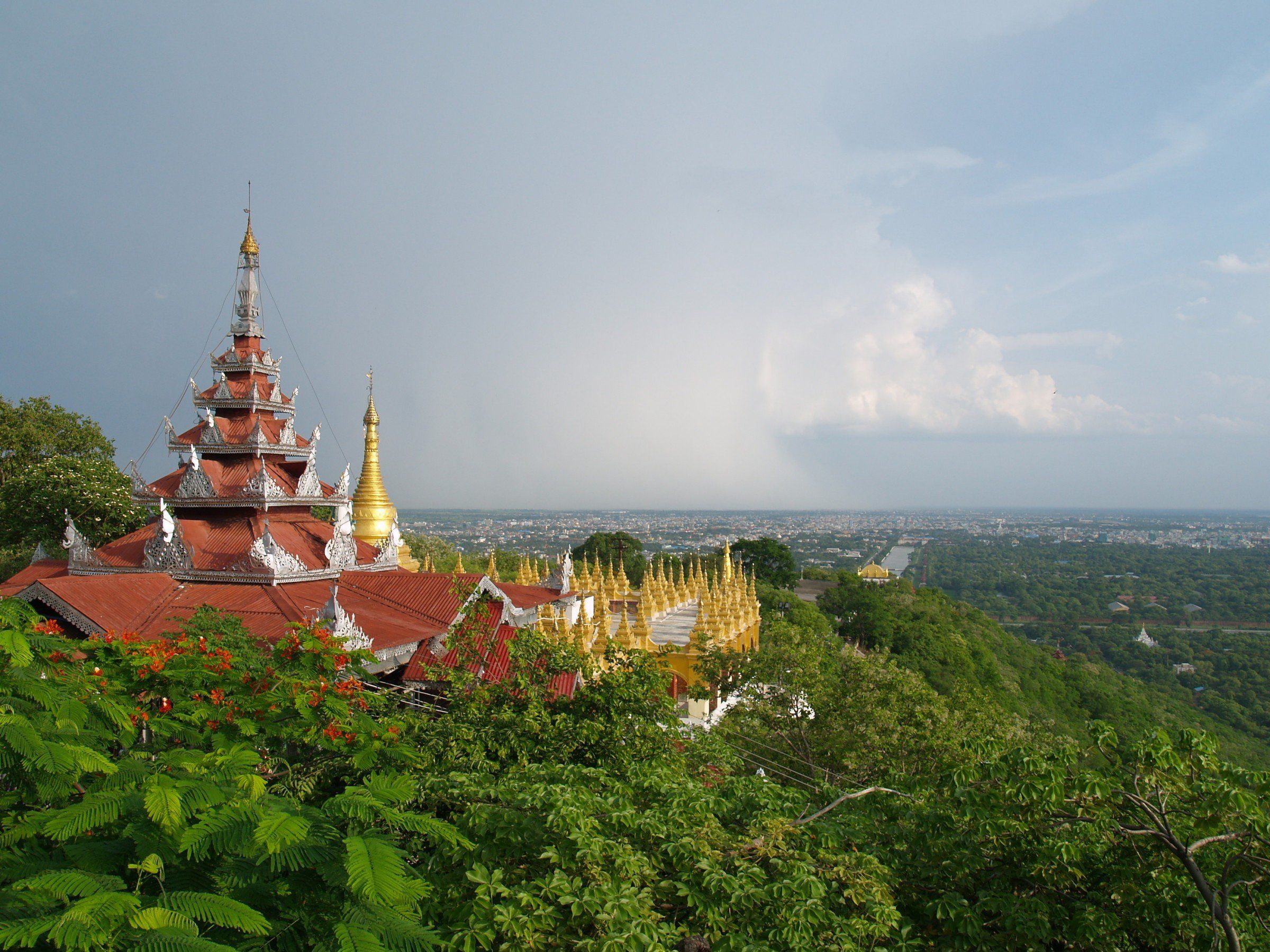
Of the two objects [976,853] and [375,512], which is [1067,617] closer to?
[375,512]

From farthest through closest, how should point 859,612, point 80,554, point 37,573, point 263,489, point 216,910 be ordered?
1. point 859,612
2. point 37,573
3. point 263,489
4. point 80,554
5. point 216,910

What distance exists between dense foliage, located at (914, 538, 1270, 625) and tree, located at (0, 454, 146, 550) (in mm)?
110477

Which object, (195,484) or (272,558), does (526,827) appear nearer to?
(272,558)

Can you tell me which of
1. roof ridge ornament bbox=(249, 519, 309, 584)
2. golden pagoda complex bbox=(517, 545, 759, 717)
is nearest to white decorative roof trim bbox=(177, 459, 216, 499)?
roof ridge ornament bbox=(249, 519, 309, 584)

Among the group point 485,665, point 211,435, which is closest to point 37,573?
point 211,435

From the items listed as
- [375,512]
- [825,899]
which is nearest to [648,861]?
[825,899]

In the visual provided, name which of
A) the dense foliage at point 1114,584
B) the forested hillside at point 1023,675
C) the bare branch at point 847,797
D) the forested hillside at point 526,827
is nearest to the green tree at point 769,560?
the forested hillside at point 1023,675

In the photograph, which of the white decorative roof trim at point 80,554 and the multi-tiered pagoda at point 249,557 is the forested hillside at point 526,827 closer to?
the multi-tiered pagoda at point 249,557

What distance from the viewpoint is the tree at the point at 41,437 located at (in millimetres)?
34594

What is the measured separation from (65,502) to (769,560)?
52.6 metres

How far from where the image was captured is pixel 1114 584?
5399 inches

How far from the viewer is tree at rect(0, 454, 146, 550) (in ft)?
95.9

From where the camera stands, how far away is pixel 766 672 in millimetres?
18641

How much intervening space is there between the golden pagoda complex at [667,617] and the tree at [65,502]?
16.8 m
